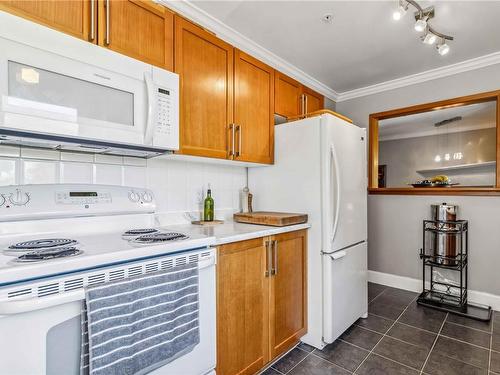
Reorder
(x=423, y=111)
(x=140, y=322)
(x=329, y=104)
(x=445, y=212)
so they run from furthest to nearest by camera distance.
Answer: (x=329, y=104) < (x=423, y=111) < (x=445, y=212) < (x=140, y=322)

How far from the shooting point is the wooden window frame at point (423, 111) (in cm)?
260

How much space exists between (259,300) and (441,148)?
3.45m

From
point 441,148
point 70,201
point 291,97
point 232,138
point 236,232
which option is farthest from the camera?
point 441,148

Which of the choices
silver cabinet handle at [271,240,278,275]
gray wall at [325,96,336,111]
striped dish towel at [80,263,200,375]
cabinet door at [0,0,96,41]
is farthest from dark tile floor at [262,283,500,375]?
gray wall at [325,96,336,111]

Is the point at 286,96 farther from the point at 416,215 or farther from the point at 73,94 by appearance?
the point at 416,215

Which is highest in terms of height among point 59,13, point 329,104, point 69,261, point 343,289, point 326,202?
point 329,104

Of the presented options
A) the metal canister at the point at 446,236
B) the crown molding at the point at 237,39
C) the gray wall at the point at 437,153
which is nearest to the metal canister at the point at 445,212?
the metal canister at the point at 446,236

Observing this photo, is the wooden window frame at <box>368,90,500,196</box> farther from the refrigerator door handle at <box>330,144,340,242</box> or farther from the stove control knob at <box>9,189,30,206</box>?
the stove control knob at <box>9,189,30,206</box>

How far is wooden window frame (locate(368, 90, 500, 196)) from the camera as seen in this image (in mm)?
2598

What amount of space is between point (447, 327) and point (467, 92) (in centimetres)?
222

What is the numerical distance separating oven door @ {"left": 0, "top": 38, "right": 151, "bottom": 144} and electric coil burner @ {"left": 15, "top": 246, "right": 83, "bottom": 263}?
0.50 m

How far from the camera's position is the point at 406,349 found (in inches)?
78.5

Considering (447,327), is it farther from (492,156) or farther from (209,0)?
(209,0)

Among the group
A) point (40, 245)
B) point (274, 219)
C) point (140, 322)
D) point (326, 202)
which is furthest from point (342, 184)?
point (40, 245)
